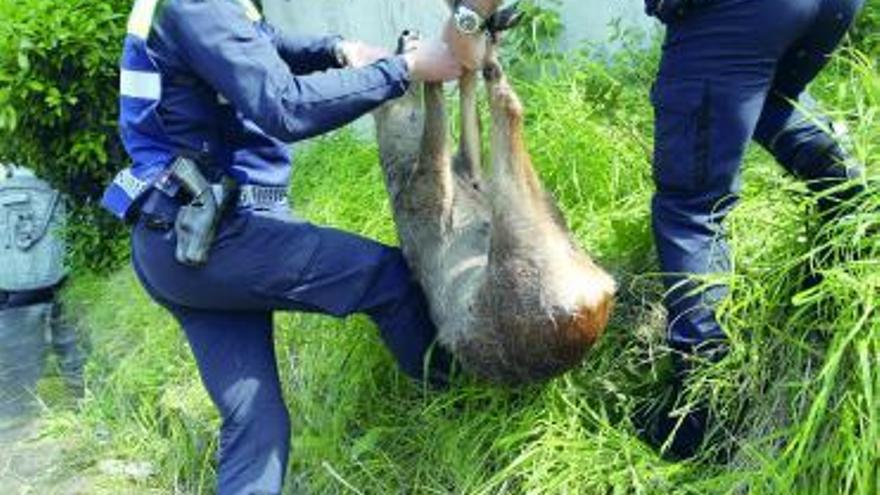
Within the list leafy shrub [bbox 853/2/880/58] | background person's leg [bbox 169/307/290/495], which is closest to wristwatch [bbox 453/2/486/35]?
background person's leg [bbox 169/307/290/495]

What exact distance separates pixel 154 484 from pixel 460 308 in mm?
2188

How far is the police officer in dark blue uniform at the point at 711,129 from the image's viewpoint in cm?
336

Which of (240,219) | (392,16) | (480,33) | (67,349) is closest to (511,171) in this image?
(480,33)

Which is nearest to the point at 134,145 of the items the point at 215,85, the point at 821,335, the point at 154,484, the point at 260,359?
the point at 215,85

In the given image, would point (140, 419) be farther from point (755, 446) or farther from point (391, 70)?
point (755, 446)

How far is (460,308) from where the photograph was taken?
395 cm

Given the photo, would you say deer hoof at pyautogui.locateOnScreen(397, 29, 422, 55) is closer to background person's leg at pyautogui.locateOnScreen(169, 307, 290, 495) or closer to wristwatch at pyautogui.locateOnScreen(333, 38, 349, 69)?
wristwatch at pyautogui.locateOnScreen(333, 38, 349, 69)

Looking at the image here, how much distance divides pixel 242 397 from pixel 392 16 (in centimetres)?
432

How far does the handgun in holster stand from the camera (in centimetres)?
380

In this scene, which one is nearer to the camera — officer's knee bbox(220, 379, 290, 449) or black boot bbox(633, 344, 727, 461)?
black boot bbox(633, 344, 727, 461)

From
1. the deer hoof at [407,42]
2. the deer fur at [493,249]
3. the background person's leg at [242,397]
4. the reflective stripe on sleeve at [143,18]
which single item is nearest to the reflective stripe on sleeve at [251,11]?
the reflective stripe on sleeve at [143,18]

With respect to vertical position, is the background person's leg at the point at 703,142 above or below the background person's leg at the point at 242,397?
above

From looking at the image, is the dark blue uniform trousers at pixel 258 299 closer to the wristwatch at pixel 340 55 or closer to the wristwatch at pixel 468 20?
the wristwatch at pixel 340 55

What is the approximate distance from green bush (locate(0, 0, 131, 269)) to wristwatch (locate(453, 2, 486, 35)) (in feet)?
15.9
